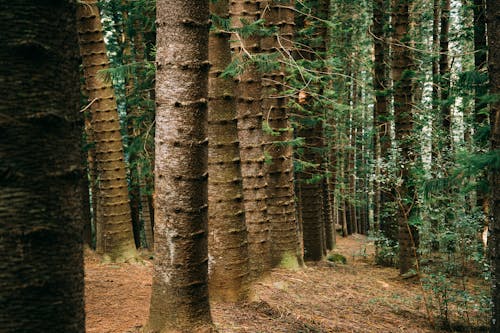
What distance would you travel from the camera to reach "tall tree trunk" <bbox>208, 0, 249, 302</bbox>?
16.3ft

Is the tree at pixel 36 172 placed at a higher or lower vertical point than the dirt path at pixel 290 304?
higher

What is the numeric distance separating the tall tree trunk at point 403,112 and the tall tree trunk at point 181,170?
781 cm

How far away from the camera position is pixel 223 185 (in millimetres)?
5000

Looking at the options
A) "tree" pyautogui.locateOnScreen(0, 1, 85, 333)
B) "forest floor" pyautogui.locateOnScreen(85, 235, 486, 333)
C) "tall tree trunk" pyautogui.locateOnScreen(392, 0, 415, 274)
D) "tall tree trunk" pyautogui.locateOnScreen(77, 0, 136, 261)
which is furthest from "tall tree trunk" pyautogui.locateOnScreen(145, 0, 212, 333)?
"tall tree trunk" pyautogui.locateOnScreen(392, 0, 415, 274)

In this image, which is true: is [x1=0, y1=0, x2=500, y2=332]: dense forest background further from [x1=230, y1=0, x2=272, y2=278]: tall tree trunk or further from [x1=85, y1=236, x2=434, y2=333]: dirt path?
[x1=85, y1=236, x2=434, y2=333]: dirt path

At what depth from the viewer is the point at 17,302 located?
1284 millimetres

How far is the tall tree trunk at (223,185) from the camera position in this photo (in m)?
4.98

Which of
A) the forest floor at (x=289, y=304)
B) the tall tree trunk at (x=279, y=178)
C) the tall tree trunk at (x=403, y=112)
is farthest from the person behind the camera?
the tall tree trunk at (x=403, y=112)

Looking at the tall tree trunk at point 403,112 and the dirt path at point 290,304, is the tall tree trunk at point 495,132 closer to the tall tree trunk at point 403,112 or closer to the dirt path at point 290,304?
the dirt path at point 290,304

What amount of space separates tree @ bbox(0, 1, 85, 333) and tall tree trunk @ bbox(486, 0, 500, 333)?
4.57m

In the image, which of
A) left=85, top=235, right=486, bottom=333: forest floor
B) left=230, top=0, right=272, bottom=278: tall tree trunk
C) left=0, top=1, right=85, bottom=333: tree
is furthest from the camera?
left=230, top=0, right=272, bottom=278: tall tree trunk

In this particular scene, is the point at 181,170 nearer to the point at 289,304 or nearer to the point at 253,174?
the point at 253,174

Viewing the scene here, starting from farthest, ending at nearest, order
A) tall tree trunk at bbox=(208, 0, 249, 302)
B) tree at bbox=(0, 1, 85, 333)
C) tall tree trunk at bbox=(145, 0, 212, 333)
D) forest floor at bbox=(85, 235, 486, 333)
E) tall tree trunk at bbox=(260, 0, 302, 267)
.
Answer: tall tree trunk at bbox=(260, 0, 302, 267), tall tree trunk at bbox=(208, 0, 249, 302), forest floor at bbox=(85, 235, 486, 333), tall tree trunk at bbox=(145, 0, 212, 333), tree at bbox=(0, 1, 85, 333)

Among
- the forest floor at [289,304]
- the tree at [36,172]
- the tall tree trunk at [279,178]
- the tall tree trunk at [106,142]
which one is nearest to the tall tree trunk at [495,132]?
the forest floor at [289,304]
